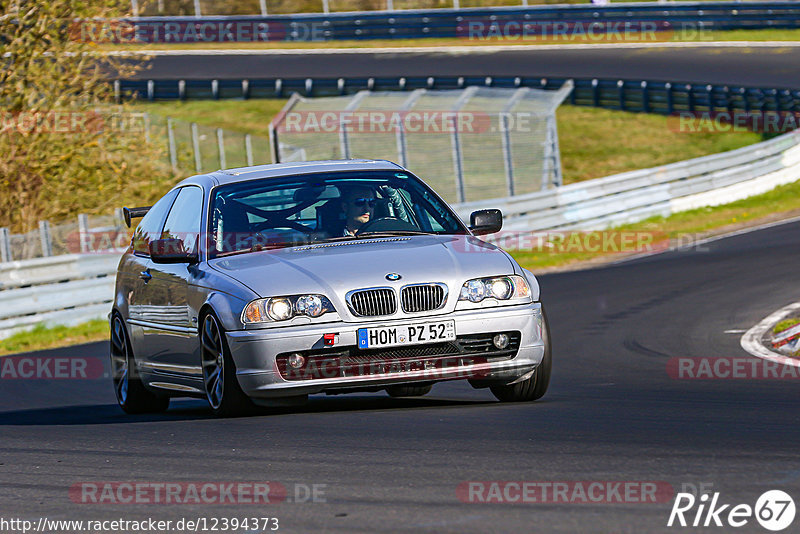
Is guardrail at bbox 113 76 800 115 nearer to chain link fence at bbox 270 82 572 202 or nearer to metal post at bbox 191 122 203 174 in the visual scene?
metal post at bbox 191 122 203 174

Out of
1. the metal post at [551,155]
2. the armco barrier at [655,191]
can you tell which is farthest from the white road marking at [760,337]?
the metal post at [551,155]

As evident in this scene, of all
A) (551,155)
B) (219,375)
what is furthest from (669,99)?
(219,375)

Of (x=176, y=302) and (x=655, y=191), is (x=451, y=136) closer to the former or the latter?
(x=655, y=191)

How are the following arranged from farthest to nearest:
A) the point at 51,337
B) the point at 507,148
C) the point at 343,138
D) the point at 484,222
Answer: the point at 507,148
the point at 343,138
the point at 51,337
the point at 484,222

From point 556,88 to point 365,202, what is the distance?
30674mm

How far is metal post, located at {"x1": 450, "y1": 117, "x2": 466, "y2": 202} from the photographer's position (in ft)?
81.5

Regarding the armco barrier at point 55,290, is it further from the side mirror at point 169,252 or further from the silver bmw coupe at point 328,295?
the side mirror at point 169,252

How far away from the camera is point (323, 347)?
778cm

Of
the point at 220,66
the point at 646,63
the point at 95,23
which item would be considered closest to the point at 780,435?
the point at 95,23

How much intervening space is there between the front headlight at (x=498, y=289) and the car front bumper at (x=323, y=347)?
0.07 metres

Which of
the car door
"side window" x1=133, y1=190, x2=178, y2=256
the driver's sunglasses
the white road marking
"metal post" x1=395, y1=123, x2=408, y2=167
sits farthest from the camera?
"metal post" x1=395, y1=123, x2=408, y2=167

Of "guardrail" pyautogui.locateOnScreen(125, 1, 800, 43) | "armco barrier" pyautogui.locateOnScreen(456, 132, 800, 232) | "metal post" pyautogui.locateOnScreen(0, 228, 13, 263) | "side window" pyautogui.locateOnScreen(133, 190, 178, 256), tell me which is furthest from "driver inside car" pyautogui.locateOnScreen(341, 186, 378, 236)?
"guardrail" pyautogui.locateOnScreen(125, 1, 800, 43)

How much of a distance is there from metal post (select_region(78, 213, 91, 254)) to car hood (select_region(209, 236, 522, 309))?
1075cm

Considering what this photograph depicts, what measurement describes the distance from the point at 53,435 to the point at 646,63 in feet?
121
